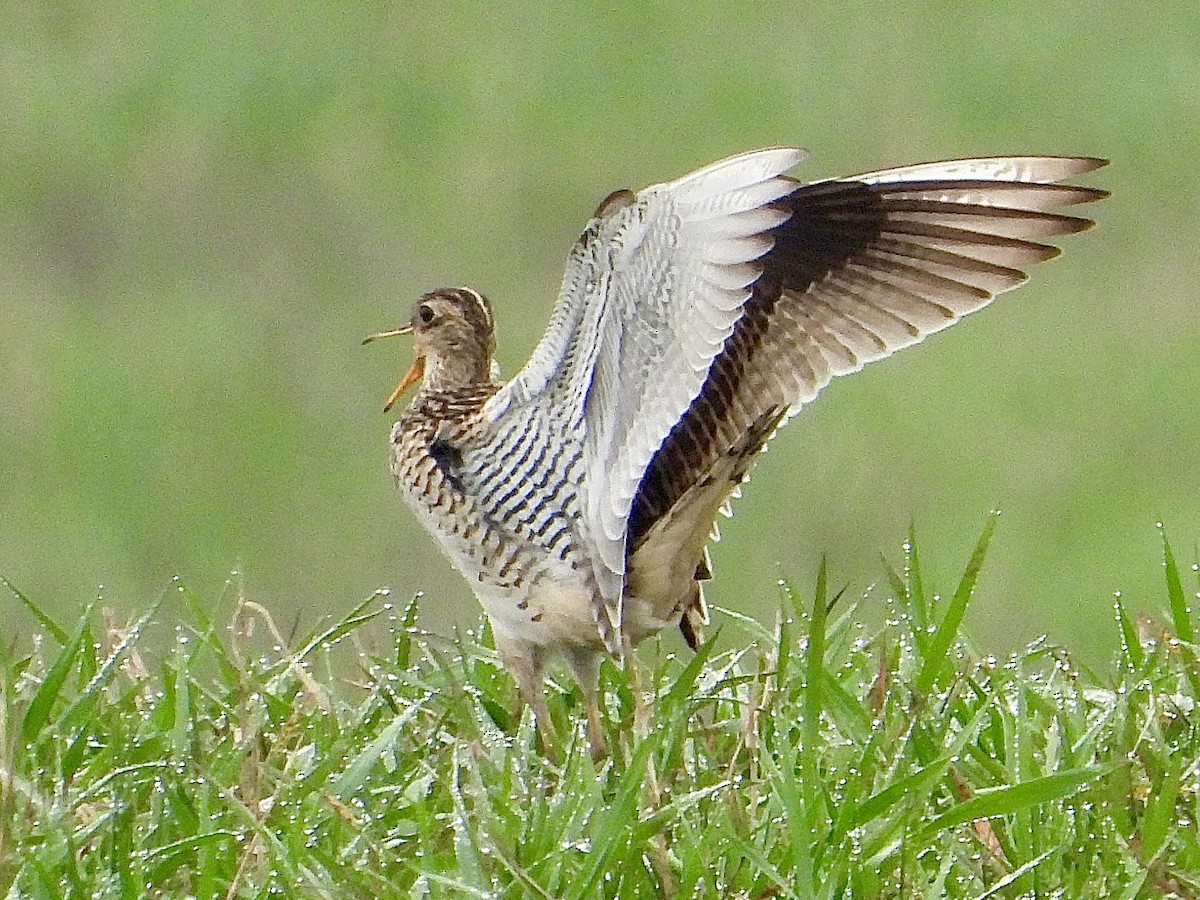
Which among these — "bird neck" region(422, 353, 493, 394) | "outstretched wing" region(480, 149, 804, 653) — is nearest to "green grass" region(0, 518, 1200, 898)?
"outstretched wing" region(480, 149, 804, 653)

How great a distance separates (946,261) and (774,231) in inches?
11.8

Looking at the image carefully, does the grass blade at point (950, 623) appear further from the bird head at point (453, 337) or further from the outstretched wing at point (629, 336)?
the bird head at point (453, 337)

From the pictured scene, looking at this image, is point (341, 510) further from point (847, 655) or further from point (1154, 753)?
point (1154, 753)

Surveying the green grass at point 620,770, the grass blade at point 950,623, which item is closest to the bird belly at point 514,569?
the green grass at point 620,770

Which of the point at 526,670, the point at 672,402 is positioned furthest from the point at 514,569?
the point at 672,402

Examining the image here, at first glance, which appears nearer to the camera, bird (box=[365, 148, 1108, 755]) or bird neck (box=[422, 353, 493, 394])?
bird (box=[365, 148, 1108, 755])

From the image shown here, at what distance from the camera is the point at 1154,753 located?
3818 mm

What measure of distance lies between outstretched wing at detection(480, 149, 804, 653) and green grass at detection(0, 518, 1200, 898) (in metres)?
0.33

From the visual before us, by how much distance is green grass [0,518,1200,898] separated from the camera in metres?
3.40

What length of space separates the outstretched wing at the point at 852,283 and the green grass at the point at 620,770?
39 cm

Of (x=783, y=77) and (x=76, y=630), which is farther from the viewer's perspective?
(x=783, y=77)

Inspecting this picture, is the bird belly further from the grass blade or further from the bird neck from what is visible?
the grass blade

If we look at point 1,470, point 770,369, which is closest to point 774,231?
point 770,369

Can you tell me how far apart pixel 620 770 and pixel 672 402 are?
75 centimetres
